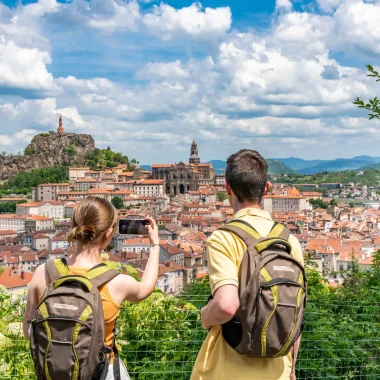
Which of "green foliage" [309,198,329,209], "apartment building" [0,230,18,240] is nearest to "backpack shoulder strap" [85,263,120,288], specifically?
"apartment building" [0,230,18,240]

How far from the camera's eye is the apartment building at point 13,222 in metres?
69.1

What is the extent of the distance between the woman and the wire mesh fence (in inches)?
50.2

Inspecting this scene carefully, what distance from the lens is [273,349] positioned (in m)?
1.81

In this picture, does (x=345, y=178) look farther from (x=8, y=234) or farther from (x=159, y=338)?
(x=159, y=338)

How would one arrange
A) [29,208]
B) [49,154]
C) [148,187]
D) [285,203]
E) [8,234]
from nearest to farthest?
[8,234]
[29,208]
[285,203]
[148,187]
[49,154]

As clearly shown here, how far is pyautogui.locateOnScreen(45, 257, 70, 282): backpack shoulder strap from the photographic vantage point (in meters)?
1.98

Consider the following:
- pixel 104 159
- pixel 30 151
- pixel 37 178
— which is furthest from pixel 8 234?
pixel 30 151

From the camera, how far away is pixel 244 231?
188cm

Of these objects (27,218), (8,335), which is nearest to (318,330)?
(8,335)

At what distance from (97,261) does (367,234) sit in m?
59.3

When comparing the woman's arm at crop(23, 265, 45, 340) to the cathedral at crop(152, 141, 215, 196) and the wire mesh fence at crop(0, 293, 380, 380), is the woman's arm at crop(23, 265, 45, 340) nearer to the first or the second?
the wire mesh fence at crop(0, 293, 380, 380)

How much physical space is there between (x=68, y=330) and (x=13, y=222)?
237 feet

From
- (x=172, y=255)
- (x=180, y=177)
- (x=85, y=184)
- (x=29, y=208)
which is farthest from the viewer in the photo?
(x=85, y=184)

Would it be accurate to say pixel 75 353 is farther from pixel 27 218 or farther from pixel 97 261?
pixel 27 218
